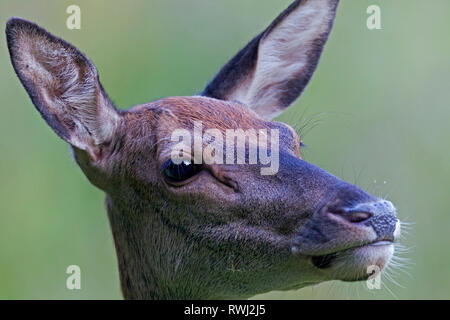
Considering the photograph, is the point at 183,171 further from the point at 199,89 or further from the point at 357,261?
the point at 199,89

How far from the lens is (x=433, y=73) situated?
13852mm

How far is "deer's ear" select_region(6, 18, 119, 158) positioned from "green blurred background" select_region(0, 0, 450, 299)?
181 inches

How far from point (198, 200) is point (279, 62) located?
2.06m

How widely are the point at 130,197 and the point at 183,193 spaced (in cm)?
54

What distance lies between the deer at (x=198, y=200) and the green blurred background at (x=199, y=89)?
180 inches

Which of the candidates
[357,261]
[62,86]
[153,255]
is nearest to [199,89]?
[62,86]

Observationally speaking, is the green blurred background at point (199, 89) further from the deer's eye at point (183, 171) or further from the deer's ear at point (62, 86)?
the deer's eye at point (183, 171)

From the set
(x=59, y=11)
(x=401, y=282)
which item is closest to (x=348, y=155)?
(x=401, y=282)

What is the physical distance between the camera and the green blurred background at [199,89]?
12164 millimetres

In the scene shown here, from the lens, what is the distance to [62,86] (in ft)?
21.6

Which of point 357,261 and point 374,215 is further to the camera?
point 357,261

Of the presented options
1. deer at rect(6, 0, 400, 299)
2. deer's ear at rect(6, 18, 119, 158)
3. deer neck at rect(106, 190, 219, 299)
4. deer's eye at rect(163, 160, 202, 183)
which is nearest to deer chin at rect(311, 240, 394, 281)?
deer at rect(6, 0, 400, 299)

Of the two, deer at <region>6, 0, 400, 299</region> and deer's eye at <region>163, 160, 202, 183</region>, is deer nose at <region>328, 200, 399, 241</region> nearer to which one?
deer at <region>6, 0, 400, 299</region>

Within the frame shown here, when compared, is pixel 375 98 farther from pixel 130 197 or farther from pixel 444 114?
pixel 130 197
